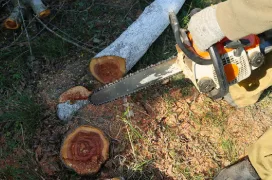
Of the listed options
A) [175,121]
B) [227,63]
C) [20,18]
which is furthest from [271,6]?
[20,18]

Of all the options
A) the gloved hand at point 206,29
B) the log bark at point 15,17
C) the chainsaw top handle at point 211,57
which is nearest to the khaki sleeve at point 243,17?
the gloved hand at point 206,29

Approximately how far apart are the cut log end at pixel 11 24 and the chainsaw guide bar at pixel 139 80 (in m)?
1.18

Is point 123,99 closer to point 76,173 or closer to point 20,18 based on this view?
point 76,173

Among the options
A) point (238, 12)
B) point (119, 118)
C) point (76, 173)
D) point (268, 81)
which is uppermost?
point (238, 12)

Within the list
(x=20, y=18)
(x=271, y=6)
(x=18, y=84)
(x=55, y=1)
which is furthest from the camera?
(x=55, y=1)

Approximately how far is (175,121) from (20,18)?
1.76 meters

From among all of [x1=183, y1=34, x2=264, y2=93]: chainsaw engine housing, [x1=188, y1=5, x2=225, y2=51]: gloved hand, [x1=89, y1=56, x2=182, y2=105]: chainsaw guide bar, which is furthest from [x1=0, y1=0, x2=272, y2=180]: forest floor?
[x1=188, y1=5, x2=225, y2=51]: gloved hand

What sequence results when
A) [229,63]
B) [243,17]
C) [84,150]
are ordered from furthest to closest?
[84,150] → [229,63] → [243,17]

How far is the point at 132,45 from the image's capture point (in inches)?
117

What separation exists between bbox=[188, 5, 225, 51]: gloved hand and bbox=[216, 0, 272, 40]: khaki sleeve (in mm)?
35

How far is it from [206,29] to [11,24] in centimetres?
213

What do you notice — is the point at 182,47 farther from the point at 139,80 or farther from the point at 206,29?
the point at 139,80

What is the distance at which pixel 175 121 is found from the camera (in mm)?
2932

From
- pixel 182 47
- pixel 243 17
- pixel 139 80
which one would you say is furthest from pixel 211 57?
pixel 139 80
